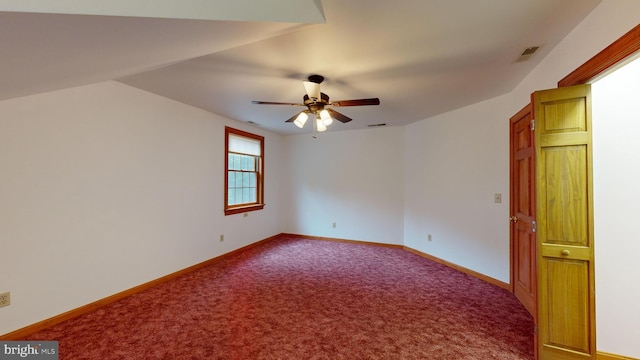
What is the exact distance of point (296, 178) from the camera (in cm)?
594

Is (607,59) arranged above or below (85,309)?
above

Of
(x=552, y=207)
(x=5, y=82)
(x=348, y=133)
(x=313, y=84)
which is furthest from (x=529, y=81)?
(x=5, y=82)

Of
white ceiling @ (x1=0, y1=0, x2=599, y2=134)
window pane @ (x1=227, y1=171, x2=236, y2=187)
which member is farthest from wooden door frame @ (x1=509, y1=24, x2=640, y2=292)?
window pane @ (x1=227, y1=171, x2=236, y2=187)

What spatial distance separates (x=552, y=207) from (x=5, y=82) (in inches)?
149

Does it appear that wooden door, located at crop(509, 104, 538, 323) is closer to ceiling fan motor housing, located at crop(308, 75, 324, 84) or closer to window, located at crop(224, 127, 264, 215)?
ceiling fan motor housing, located at crop(308, 75, 324, 84)

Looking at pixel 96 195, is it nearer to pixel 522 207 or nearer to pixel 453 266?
pixel 522 207

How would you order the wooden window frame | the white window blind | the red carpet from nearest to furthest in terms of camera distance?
1. the wooden window frame
2. the red carpet
3. the white window blind

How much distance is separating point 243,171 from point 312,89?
9.84 ft

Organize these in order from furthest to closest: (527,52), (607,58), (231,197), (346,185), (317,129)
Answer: (346,185) < (231,197) < (317,129) < (527,52) < (607,58)

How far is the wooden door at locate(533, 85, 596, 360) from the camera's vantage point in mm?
1711

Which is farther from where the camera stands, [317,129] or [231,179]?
[231,179]

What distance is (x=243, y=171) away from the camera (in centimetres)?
499

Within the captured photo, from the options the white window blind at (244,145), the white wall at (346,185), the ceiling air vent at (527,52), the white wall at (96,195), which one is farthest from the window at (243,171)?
the ceiling air vent at (527,52)

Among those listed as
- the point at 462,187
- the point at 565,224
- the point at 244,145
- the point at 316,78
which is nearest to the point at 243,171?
the point at 244,145
